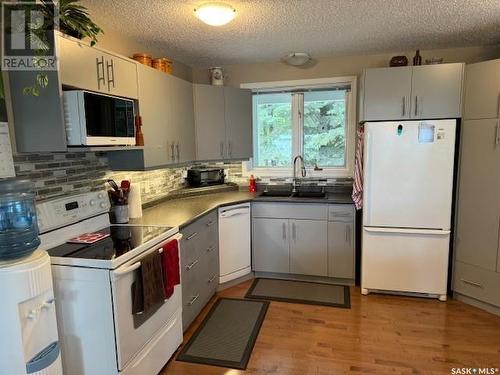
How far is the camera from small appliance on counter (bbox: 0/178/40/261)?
1.55 m

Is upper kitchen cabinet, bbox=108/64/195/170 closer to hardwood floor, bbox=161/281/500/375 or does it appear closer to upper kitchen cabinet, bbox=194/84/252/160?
upper kitchen cabinet, bbox=194/84/252/160

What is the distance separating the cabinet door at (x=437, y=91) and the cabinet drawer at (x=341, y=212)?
3.33 feet

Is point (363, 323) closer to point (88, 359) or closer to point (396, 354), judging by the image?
point (396, 354)

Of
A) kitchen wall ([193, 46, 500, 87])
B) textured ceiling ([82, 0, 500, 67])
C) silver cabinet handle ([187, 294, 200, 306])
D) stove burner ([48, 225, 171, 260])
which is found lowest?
silver cabinet handle ([187, 294, 200, 306])

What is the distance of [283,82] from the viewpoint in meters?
3.83

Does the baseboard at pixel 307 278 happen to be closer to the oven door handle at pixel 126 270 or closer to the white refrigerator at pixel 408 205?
the white refrigerator at pixel 408 205

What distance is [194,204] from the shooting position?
326cm

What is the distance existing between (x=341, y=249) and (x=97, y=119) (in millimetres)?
2496

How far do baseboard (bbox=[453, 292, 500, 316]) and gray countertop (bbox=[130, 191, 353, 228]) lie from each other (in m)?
1.30

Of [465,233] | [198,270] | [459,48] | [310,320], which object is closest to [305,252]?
[310,320]

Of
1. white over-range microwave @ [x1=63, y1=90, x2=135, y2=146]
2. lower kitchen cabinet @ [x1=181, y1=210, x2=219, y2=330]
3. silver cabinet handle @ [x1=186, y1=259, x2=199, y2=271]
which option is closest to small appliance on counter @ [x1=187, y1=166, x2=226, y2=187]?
lower kitchen cabinet @ [x1=181, y1=210, x2=219, y2=330]

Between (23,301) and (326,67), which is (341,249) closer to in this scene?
(326,67)

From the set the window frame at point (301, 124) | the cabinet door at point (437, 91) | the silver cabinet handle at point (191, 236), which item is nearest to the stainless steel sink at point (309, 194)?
the window frame at point (301, 124)

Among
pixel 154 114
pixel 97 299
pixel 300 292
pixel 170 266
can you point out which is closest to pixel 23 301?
pixel 97 299
